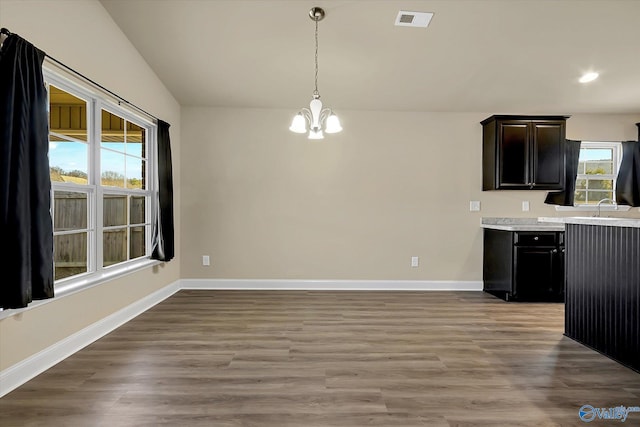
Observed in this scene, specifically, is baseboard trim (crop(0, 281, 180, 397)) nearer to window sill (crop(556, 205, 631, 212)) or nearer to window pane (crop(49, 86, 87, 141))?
window pane (crop(49, 86, 87, 141))

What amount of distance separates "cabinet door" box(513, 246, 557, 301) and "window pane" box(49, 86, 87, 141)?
15.4 feet

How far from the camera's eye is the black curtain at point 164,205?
12.7ft

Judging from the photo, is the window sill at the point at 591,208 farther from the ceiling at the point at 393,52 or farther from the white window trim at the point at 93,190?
the white window trim at the point at 93,190

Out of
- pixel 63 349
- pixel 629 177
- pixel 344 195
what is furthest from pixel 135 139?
pixel 629 177

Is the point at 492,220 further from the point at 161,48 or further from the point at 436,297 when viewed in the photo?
the point at 161,48

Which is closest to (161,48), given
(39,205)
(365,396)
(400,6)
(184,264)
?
(39,205)

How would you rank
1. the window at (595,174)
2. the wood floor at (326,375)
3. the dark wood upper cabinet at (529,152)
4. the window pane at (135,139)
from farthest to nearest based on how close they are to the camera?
the window at (595,174), the dark wood upper cabinet at (529,152), the window pane at (135,139), the wood floor at (326,375)

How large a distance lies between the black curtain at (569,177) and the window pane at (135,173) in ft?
17.4

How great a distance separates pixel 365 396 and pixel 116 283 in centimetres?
247

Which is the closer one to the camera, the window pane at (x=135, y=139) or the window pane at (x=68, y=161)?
the window pane at (x=68, y=161)

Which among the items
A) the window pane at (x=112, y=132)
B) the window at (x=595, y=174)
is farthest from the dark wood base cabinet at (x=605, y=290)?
the window pane at (x=112, y=132)

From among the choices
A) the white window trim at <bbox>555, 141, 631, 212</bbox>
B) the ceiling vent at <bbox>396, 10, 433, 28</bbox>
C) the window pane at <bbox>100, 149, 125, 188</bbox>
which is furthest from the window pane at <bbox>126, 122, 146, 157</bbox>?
the white window trim at <bbox>555, 141, 631, 212</bbox>

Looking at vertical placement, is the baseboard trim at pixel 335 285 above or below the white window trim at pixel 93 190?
below

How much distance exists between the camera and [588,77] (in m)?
3.68
